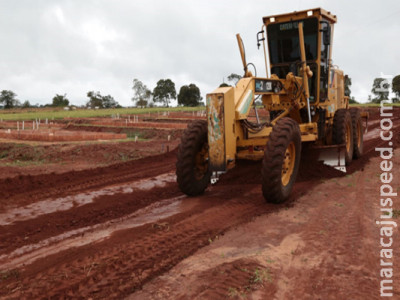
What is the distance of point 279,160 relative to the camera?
20.5 feet

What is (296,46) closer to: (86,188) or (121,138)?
(86,188)

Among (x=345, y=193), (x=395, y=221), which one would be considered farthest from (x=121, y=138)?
(x=395, y=221)

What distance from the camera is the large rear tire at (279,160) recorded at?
625 centimetres

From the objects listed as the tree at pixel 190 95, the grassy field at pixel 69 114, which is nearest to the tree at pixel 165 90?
the tree at pixel 190 95

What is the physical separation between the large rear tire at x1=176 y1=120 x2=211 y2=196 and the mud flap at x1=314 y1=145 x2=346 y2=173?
3066 millimetres

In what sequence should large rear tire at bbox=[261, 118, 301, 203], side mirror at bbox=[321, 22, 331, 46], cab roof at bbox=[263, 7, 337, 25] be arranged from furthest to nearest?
1. side mirror at bbox=[321, 22, 331, 46]
2. cab roof at bbox=[263, 7, 337, 25]
3. large rear tire at bbox=[261, 118, 301, 203]

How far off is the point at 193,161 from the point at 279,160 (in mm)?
1619

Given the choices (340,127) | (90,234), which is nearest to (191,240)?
(90,234)

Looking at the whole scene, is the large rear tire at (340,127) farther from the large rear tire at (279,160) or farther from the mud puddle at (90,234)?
the mud puddle at (90,234)

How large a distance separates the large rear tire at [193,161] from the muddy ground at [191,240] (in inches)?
11.4

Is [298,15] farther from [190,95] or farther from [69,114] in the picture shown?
[190,95]

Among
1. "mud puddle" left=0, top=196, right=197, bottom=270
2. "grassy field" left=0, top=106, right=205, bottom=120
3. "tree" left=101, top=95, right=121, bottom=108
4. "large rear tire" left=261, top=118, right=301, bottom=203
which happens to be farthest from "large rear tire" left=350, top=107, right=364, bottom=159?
"tree" left=101, top=95, right=121, bottom=108

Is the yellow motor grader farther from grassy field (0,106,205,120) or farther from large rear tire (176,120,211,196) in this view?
grassy field (0,106,205,120)

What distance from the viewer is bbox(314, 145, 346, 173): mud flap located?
891cm
